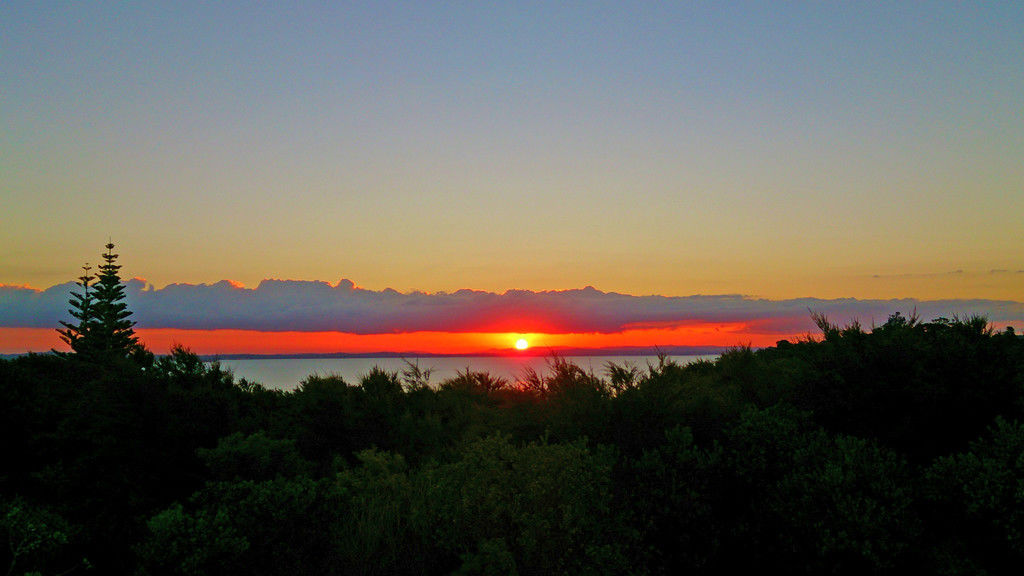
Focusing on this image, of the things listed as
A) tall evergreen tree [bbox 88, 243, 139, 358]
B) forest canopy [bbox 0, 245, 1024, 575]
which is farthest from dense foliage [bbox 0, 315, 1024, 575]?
tall evergreen tree [bbox 88, 243, 139, 358]

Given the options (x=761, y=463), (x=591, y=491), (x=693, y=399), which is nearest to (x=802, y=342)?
(x=693, y=399)

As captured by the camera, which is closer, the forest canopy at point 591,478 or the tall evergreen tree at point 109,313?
the forest canopy at point 591,478

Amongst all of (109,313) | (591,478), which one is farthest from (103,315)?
(591,478)

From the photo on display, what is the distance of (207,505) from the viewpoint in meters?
8.67

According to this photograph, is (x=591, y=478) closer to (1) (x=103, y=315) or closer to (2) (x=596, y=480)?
(2) (x=596, y=480)

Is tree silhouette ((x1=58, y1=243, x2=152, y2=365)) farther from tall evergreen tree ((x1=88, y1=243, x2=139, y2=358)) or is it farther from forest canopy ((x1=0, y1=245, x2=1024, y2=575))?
forest canopy ((x1=0, y1=245, x2=1024, y2=575))

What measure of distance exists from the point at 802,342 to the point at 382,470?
9.37m

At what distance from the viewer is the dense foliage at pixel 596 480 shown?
7.26 metres

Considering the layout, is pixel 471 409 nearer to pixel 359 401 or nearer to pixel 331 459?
pixel 359 401

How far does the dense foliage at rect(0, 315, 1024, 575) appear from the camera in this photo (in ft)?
23.8

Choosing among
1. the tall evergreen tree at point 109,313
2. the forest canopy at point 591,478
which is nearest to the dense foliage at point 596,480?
the forest canopy at point 591,478

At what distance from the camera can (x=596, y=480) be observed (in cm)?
749

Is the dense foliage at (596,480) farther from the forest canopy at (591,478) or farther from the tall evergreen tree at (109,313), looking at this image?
the tall evergreen tree at (109,313)

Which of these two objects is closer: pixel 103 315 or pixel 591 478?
pixel 591 478
